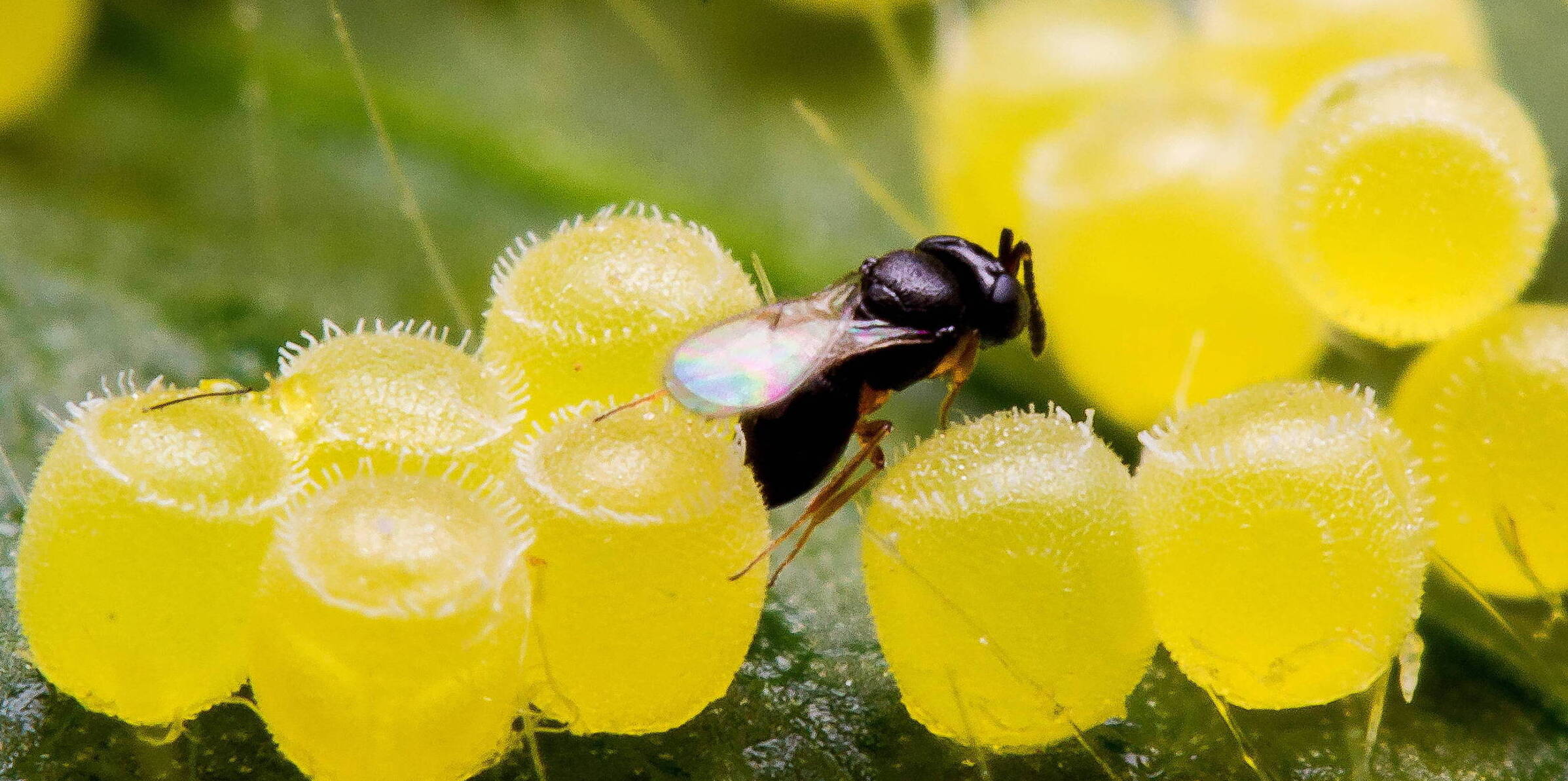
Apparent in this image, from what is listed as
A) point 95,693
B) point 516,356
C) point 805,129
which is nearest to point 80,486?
point 95,693

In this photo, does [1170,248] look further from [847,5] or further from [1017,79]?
[847,5]

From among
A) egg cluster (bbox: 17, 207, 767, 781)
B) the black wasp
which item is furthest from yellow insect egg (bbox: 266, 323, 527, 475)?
the black wasp

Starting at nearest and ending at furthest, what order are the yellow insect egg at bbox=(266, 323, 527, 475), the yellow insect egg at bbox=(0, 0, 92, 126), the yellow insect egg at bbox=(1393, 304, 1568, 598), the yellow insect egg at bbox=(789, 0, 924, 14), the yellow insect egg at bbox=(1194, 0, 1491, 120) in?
the yellow insect egg at bbox=(266, 323, 527, 475) < the yellow insect egg at bbox=(1393, 304, 1568, 598) < the yellow insect egg at bbox=(1194, 0, 1491, 120) < the yellow insect egg at bbox=(0, 0, 92, 126) < the yellow insect egg at bbox=(789, 0, 924, 14)

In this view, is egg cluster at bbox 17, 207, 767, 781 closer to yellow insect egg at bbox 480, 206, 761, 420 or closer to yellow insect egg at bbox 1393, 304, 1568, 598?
yellow insect egg at bbox 480, 206, 761, 420

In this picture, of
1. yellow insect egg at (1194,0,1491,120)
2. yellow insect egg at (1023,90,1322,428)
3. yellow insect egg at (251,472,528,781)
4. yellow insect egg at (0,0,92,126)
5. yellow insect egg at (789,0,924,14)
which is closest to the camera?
yellow insect egg at (251,472,528,781)

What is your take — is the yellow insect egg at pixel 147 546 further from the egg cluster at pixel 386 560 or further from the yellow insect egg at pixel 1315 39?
the yellow insect egg at pixel 1315 39

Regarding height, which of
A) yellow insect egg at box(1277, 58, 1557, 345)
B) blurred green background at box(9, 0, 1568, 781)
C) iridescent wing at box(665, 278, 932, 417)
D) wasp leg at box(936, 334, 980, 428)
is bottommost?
blurred green background at box(9, 0, 1568, 781)
